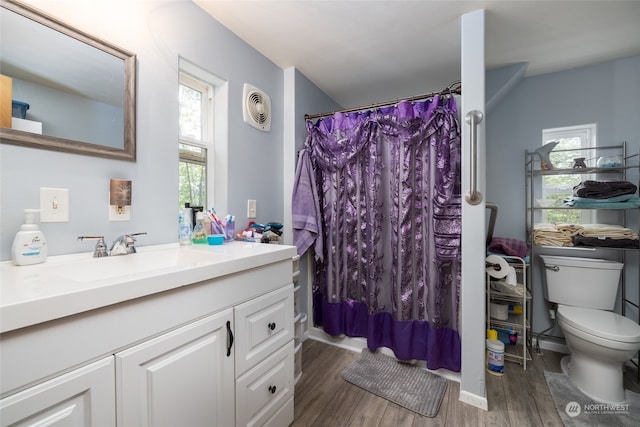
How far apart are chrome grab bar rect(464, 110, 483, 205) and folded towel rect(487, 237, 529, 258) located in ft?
2.65

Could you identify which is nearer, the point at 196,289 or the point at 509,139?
the point at 196,289

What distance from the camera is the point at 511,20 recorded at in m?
1.58

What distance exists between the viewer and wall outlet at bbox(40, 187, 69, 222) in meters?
0.92

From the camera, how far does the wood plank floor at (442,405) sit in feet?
4.64

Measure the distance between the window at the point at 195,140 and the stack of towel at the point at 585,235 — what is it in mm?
2520

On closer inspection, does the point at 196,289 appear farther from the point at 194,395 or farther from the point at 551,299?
the point at 551,299

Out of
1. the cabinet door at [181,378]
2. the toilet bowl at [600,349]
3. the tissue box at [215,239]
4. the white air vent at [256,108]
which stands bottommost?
the toilet bowl at [600,349]

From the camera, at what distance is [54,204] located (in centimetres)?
94

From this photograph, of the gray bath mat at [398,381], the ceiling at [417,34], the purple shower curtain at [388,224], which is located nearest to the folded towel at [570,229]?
the purple shower curtain at [388,224]

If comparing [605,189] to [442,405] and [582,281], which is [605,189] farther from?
[442,405]

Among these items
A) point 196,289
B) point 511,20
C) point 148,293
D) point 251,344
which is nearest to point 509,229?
point 511,20

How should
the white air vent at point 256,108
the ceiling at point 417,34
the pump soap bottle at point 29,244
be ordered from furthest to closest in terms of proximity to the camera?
the white air vent at point 256,108, the ceiling at point 417,34, the pump soap bottle at point 29,244

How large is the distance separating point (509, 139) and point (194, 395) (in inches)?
111

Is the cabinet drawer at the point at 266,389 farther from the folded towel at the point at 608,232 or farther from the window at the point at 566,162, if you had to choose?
the window at the point at 566,162
